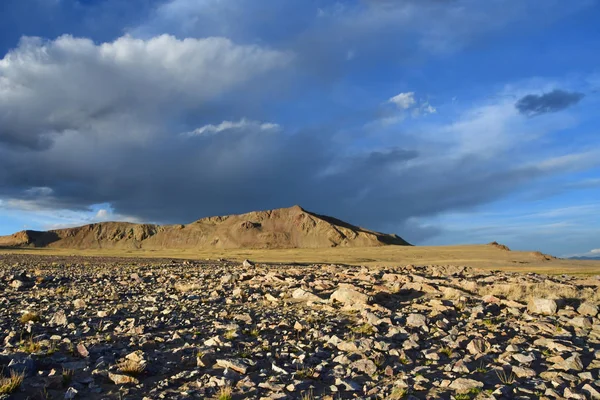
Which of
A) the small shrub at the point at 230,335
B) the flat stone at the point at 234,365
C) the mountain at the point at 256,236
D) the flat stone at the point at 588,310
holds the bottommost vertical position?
the flat stone at the point at 234,365

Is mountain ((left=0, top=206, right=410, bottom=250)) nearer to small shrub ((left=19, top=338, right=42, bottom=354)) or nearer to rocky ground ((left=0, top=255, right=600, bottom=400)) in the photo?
rocky ground ((left=0, top=255, right=600, bottom=400))

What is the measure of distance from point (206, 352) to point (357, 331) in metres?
4.27

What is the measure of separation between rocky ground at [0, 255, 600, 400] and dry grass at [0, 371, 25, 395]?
29 mm

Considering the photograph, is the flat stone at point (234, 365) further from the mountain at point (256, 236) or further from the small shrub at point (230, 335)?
the mountain at point (256, 236)

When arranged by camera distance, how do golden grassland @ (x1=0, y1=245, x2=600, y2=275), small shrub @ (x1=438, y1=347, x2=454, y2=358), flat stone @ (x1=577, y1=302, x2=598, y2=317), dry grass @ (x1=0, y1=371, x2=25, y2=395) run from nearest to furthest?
dry grass @ (x1=0, y1=371, x2=25, y2=395) → small shrub @ (x1=438, y1=347, x2=454, y2=358) → flat stone @ (x1=577, y1=302, x2=598, y2=317) → golden grassland @ (x1=0, y1=245, x2=600, y2=275)

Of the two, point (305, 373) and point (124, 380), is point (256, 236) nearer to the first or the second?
point (305, 373)

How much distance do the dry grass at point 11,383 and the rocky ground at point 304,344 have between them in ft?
0.09

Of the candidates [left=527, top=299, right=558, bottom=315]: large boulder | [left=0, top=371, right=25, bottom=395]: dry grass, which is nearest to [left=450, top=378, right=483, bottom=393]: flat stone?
[left=0, top=371, right=25, bottom=395]: dry grass

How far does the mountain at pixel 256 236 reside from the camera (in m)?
173

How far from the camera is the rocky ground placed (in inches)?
301

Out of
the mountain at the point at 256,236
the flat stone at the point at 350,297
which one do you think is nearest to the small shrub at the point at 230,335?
the flat stone at the point at 350,297

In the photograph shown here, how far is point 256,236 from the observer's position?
589ft

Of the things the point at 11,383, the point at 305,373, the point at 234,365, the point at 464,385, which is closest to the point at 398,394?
the point at 464,385

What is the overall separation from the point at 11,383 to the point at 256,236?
6829 inches
